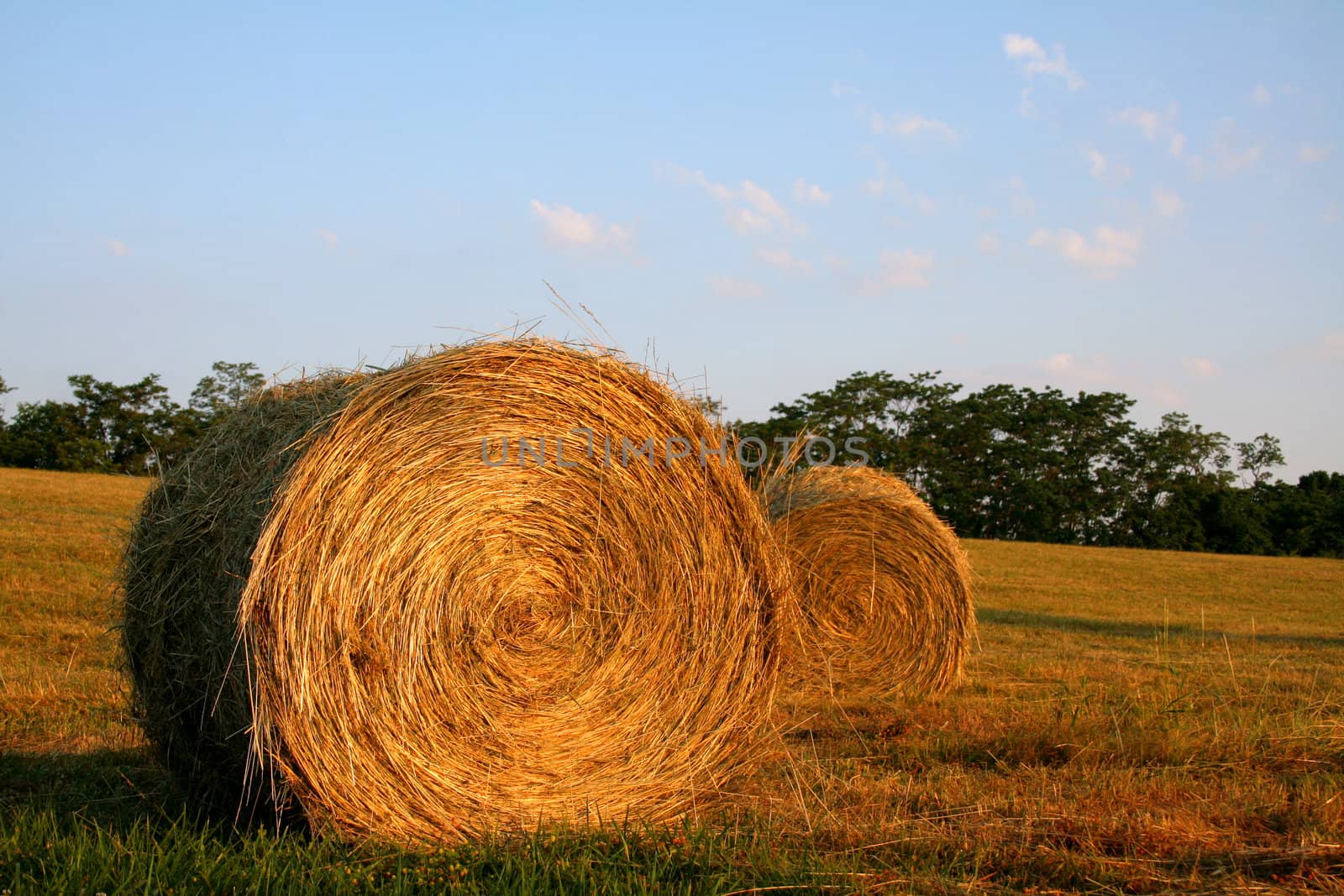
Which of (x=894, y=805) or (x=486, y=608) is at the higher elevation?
(x=486, y=608)

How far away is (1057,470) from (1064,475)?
39 cm

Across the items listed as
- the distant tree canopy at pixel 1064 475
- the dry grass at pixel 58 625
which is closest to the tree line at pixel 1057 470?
the distant tree canopy at pixel 1064 475

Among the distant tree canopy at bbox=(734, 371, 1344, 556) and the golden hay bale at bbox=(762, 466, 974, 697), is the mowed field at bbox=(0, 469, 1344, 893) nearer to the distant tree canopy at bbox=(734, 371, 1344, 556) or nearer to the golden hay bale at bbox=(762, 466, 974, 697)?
the golden hay bale at bbox=(762, 466, 974, 697)

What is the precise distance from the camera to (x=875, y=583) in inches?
353

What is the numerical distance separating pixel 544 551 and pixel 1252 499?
48410 mm

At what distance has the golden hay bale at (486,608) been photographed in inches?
159

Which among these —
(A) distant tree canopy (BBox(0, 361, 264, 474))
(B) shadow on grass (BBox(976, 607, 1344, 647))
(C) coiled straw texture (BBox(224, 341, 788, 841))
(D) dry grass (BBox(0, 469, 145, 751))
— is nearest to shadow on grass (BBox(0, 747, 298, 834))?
(D) dry grass (BBox(0, 469, 145, 751))

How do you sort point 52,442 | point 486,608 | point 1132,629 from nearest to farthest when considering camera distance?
1. point 486,608
2. point 1132,629
3. point 52,442

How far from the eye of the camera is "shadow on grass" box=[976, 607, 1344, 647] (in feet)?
43.4

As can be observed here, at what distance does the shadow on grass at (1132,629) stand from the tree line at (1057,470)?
2459 centimetres

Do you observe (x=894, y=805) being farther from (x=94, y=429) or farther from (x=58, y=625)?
(x=94, y=429)

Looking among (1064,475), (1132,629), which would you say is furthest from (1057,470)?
(1132,629)

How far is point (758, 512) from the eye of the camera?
5391 millimetres

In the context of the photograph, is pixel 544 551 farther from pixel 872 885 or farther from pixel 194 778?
pixel 872 885
